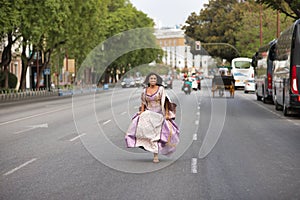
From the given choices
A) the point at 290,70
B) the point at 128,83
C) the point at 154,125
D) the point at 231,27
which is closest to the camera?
the point at 154,125

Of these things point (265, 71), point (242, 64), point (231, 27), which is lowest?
point (265, 71)

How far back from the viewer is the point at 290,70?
73.9 ft

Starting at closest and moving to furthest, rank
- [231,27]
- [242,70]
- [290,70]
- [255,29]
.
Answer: [290,70] < [242,70] < [255,29] < [231,27]

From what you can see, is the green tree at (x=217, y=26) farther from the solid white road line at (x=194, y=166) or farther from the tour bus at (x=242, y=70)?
the solid white road line at (x=194, y=166)

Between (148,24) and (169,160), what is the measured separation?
89229mm

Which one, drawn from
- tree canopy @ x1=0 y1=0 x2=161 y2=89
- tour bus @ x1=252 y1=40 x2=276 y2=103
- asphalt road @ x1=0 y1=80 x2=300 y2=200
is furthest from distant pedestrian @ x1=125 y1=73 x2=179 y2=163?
tree canopy @ x1=0 y1=0 x2=161 y2=89

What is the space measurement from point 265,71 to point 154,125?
2584 cm

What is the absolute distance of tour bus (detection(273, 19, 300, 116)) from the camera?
22234 millimetres

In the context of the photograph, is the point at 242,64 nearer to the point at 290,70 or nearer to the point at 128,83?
the point at 128,83

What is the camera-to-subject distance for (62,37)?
5184cm

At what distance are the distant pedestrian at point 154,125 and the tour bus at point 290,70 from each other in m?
11.9

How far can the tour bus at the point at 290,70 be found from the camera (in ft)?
72.9

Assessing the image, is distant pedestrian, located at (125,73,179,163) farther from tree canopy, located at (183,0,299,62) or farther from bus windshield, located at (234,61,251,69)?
tree canopy, located at (183,0,299,62)

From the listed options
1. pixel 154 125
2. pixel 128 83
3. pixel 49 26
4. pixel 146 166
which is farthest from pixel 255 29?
pixel 146 166
